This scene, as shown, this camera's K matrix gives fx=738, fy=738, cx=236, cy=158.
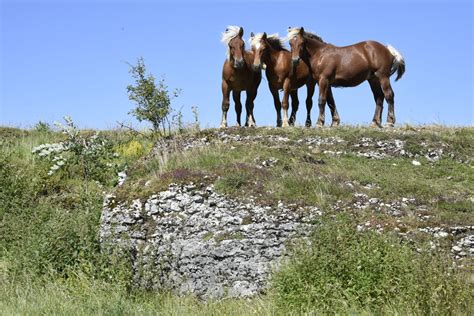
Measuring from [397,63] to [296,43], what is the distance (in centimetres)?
267

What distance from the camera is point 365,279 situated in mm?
8469

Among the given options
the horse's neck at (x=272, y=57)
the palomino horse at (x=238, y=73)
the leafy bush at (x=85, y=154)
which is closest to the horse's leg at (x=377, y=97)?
the horse's neck at (x=272, y=57)

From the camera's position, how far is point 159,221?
11.1 metres

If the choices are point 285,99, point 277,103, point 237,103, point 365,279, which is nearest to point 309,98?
point 277,103

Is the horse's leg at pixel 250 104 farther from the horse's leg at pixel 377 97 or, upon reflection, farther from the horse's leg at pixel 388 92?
the horse's leg at pixel 388 92

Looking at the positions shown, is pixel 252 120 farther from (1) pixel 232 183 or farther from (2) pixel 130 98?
(1) pixel 232 183

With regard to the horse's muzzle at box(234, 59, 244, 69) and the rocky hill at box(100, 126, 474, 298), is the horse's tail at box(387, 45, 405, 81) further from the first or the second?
the rocky hill at box(100, 126, 474, 298)

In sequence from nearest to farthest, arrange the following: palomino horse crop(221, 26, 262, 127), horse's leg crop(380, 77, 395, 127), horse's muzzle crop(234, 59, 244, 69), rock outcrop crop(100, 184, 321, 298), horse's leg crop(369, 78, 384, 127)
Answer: rock outcrop crop(100, 184, 321, 298), horse's muzzle crop(234, 59, 244, 69), palomino horse crop(221, 26, 262, 127), horse's leg crop(380, 77, 395, 127), horse's leg crop(369, 78, 384, 127)

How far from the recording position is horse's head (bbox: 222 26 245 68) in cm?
1844

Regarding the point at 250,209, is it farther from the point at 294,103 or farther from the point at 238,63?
the point at 294,103

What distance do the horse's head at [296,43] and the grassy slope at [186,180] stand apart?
3.08 metres

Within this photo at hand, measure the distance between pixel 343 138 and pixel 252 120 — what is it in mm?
4353

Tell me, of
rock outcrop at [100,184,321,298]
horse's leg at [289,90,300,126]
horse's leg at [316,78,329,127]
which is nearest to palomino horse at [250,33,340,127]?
horse's leg at [289,90,300,126]

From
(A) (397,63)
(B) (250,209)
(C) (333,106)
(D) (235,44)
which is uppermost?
(D) (235,44)
